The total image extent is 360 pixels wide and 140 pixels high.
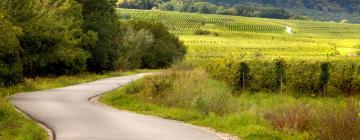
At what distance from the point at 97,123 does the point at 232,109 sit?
526cm

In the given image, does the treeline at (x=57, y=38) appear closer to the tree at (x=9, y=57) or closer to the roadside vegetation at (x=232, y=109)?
the tree at (x=9, y=57)

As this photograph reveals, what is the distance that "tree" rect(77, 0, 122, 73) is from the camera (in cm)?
5819

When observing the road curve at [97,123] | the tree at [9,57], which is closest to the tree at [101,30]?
the tree at [9,57]

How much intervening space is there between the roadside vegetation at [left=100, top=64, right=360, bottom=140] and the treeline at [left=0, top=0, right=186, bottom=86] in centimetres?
868

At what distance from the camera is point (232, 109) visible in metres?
23.2

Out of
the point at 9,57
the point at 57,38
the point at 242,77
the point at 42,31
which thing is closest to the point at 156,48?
the point at 57,38

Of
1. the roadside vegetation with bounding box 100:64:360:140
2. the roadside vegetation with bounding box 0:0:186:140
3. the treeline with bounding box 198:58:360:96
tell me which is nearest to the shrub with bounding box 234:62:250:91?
the treeline with bounding box 198:58:360:96

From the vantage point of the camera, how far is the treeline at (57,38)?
→ 124 feet

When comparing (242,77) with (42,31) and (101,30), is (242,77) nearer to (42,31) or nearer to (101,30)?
(42,31)

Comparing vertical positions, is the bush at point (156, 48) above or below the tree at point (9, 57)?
below

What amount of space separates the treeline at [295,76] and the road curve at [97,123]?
1009 centimetres

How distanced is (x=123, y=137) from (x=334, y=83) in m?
21.8

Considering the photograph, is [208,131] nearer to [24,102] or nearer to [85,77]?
[24,102]

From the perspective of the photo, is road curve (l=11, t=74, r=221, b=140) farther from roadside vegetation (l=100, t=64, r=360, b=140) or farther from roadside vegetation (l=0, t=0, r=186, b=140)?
roadside vegetation (l=100, t=64, r=360, b=140)
